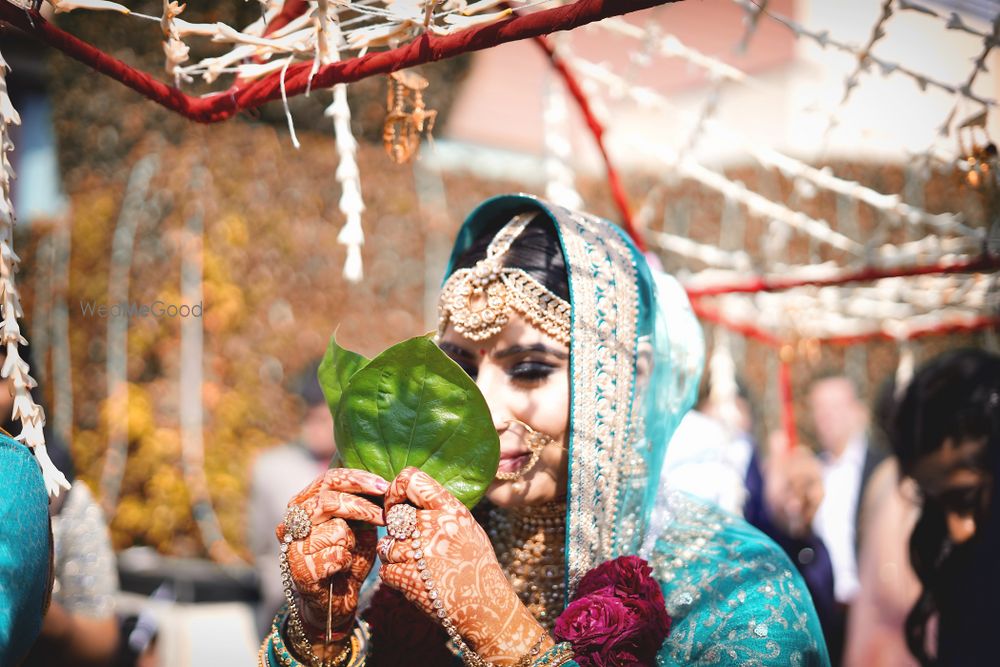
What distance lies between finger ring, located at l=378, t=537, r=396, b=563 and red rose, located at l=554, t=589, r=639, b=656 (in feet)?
1.11

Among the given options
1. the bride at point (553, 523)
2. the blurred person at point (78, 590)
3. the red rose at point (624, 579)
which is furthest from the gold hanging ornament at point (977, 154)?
the blurred person at point (78, 590)

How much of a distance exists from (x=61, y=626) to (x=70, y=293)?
10.9 ft

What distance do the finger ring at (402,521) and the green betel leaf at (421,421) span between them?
95 mm

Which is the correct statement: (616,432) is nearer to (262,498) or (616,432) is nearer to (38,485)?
(38,485)

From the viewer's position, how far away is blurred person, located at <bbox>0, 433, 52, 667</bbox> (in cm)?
122

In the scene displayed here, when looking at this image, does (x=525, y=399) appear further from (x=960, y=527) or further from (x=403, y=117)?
(x=960, y=527)

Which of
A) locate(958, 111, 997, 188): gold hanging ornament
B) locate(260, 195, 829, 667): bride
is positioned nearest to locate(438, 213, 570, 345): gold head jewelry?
locate(260, 195, 829, 667): bride

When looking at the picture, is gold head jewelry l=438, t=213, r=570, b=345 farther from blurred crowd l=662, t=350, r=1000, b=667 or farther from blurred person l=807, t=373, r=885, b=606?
blurred person l=807, t=373, r=885, b=606

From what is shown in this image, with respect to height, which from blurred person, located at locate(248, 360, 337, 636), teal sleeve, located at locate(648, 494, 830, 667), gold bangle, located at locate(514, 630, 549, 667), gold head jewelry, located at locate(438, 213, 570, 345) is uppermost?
gold head jewelry, located at locate(438, 213, 570, 345)

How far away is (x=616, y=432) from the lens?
1646 millimetres

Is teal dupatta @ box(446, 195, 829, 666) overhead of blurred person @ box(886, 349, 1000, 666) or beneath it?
overhead

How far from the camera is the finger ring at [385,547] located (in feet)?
4.37

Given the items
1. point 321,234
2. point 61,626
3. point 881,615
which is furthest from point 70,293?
point 881,615

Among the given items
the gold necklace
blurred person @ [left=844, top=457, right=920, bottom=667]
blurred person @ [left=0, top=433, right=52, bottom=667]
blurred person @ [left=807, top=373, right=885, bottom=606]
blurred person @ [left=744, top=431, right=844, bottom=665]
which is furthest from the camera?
blurred person @ [left=807, top=373, right=885, bottom=606]
